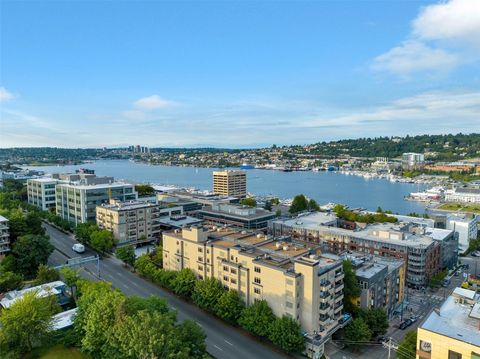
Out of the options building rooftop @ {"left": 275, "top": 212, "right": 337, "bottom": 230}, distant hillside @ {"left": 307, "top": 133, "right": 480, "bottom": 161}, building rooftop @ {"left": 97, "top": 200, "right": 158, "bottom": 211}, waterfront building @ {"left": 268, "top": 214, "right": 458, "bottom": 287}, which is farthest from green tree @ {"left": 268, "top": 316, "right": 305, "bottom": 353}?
distant hillside @ {"left": 307, "top": 133, "right": 480, "bottom": 161}

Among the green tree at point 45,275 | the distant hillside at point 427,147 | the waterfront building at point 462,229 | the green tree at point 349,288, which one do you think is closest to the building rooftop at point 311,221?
the green tree at point 349,288

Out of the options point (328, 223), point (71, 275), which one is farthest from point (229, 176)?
point (71, 275)

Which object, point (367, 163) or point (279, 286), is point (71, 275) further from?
point (367, 163)

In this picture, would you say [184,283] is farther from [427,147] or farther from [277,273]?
[427,147]

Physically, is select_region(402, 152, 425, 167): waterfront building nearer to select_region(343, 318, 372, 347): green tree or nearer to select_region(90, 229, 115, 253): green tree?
select_region(90, 229, 115, 253): green tree

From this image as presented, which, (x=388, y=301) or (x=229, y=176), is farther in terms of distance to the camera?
(x=229, y=176)

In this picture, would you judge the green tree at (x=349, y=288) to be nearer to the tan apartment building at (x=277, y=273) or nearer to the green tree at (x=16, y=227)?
the tan apartment building at (x=277, y=273)
